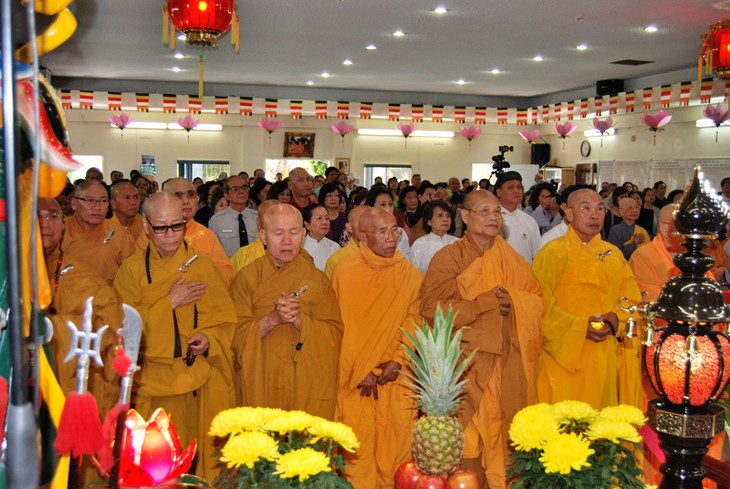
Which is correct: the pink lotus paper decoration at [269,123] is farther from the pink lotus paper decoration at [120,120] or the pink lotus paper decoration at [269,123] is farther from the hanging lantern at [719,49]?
the hanging lantern at [719,49]

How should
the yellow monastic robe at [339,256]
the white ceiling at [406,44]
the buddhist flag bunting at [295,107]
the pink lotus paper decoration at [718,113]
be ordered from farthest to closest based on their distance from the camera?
the buddhist flag bunting at [295,107]
the pink lotus paper decoration at [718,113]
the white ceiling at [406,44]
the yellow monastic robe at [339,256]

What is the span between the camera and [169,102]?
619 inches

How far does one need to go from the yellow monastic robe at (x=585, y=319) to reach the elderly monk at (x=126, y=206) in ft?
9.87

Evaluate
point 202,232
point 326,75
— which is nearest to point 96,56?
point 326,75

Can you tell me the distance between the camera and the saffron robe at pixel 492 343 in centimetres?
371

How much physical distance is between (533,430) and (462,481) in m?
0.20

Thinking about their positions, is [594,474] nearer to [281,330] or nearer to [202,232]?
[281,330]

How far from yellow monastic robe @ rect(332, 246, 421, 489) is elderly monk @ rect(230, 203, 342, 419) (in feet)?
1.02

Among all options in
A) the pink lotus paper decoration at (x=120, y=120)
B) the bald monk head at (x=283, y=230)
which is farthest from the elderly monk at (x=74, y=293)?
the pink lotus paper decoration at (x=120, y=120)

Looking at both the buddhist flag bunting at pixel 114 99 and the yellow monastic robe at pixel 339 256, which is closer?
the yellow monastic robe at pixel 339 256

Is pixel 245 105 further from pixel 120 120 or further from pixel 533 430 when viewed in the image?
pixel 533 430

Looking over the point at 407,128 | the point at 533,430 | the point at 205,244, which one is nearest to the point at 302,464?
the point at 533,430

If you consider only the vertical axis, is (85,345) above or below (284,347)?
above

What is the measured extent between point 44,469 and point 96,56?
12.7m
